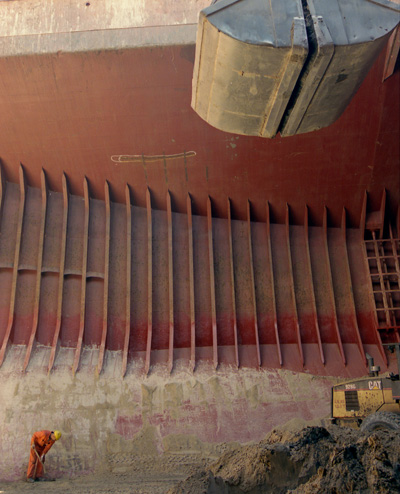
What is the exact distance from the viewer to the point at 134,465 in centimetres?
816

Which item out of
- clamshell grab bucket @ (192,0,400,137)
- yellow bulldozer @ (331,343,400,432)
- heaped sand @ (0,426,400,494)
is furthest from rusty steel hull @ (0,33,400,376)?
heaped sand @ (0,426,400,494)

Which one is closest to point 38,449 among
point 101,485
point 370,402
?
point 101,485

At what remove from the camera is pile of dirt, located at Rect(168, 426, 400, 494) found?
2938 mm

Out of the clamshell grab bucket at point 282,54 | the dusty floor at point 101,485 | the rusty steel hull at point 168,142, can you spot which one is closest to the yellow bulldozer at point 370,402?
the dusty floor at point 101,485

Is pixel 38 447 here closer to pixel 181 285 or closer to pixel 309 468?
pixel 181 285

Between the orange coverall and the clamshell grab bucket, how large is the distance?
17.0ft

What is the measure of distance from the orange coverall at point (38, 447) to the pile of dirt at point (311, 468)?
4634 millimetres

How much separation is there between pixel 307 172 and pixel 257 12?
5207 millimetres

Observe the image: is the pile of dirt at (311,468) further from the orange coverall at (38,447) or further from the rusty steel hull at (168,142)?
the rusty steel hull at (168,142)

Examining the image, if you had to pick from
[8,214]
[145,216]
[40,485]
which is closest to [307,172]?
[145,216]

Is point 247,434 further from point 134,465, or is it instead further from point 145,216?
point 145,216

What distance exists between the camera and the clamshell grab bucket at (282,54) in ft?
16.2

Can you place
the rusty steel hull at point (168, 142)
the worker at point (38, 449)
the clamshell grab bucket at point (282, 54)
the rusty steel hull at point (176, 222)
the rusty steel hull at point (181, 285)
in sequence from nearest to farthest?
the clamshell grab bucket at point (282, 54)
the worker at point (38, 449)
the rusty steel hull at point (168, 142)
the rusty steel hull at point (176, 222)
the rusty steel hull at point (181, 285)

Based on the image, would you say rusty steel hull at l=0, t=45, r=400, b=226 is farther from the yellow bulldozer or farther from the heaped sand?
the heaped sand
